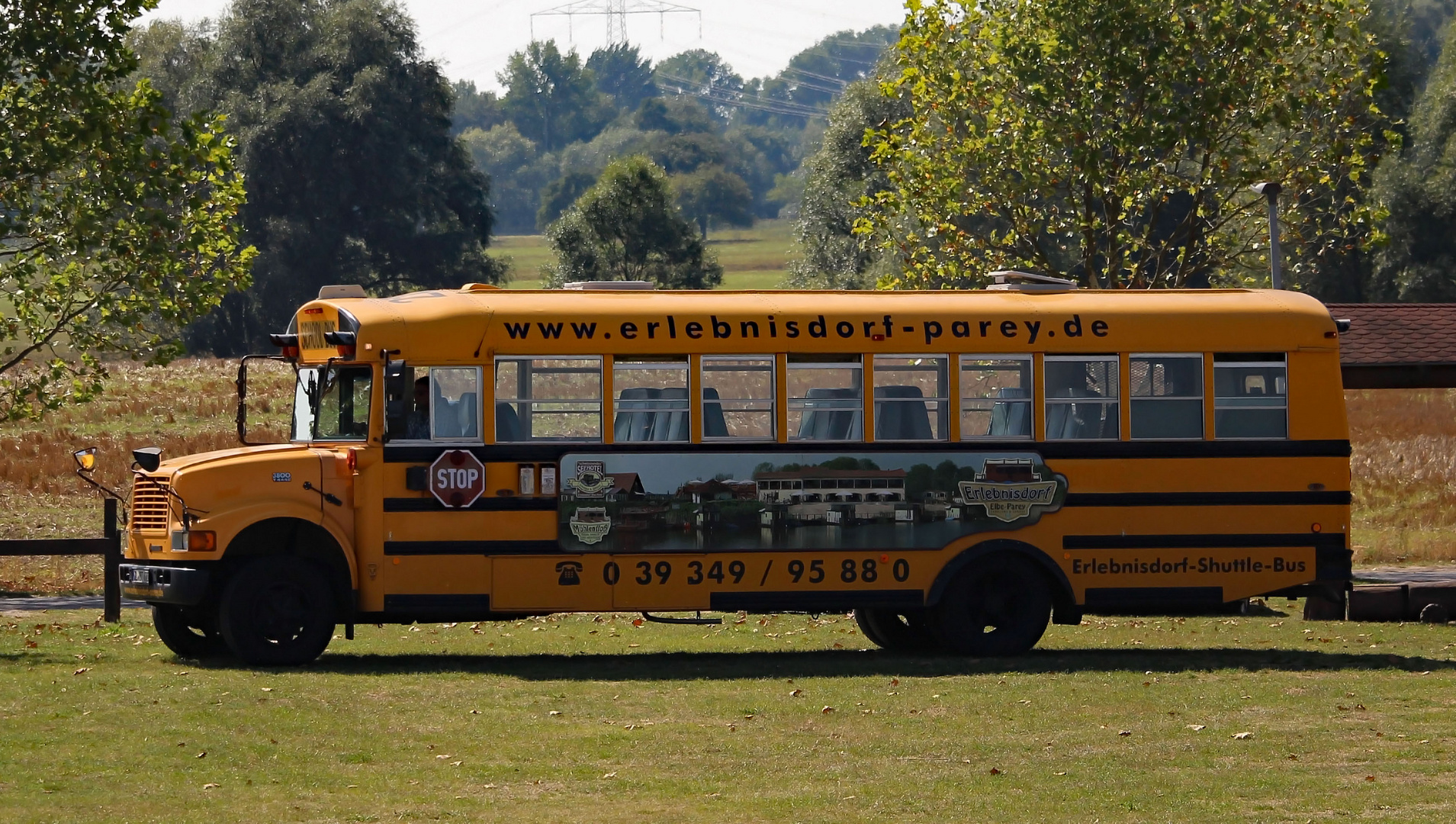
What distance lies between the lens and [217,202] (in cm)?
2597

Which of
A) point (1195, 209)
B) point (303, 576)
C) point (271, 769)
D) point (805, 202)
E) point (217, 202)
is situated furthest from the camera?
point (805, 202)

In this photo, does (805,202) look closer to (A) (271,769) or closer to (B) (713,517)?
(B) (713,517)

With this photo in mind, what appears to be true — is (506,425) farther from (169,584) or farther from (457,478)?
(169,584)

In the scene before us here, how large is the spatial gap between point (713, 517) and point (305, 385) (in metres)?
3.59

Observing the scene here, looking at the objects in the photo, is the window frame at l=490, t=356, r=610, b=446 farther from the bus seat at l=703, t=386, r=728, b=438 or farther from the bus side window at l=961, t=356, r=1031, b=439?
the bus side window at l=961, t=356, r=1031, b=439

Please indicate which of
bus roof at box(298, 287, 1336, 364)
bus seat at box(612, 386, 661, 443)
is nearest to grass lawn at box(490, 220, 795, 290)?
bus roof at box(298, 287, 1336, 364)

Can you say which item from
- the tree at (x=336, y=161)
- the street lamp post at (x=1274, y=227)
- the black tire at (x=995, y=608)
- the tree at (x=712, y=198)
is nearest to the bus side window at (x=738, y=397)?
the black tire at (x=995, y=608)

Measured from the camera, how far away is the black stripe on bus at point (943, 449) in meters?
15.0

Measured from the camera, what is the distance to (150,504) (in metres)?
14.9

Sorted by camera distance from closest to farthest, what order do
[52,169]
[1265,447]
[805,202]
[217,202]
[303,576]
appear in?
1. [303,576]
2. [1265,447]
3. [52,169]
4. [217,202]
5. [805,202]

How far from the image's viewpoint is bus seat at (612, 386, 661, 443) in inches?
596

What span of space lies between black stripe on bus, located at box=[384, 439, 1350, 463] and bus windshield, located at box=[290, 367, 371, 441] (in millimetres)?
401

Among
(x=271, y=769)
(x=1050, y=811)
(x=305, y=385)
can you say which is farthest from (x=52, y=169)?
(x=1050, y=811)

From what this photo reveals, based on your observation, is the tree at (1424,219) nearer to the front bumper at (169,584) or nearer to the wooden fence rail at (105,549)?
the wooden fence rail at (105,549)
